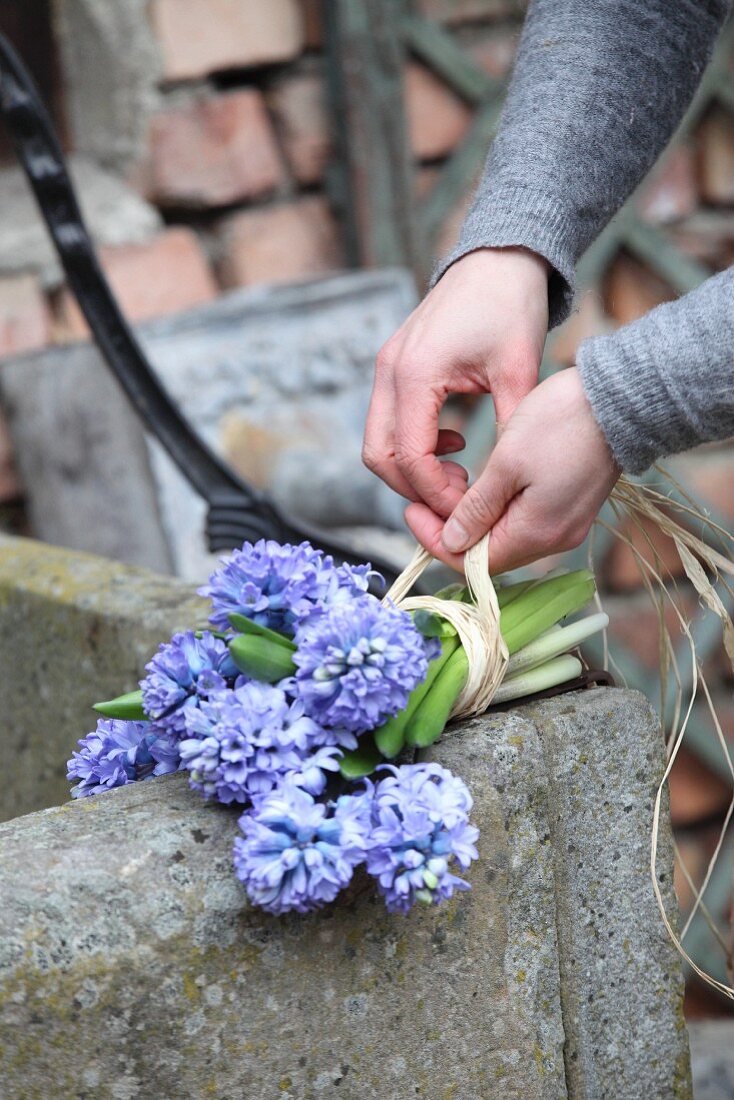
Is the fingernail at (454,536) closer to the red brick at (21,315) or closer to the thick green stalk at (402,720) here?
the thick green stalk at (402,720)

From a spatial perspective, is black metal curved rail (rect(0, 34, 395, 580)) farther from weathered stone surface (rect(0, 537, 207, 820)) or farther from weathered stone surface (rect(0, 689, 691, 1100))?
weathered stone surface (rect(0, 689, 691, 1100))

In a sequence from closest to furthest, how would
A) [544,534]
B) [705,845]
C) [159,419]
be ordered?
1. [544,534]
2. [159,419]
3. [705,845]

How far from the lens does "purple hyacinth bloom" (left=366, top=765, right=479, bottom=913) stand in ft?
2.22

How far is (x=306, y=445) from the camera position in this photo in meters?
2.09

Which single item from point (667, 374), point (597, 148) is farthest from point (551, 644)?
point (597, 148)

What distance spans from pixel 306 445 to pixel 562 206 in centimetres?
118

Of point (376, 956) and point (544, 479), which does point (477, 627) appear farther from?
point (376, 956)

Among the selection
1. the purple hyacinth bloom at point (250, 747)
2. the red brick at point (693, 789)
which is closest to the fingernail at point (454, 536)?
the purple hyacinth bloom at point (250, 747)

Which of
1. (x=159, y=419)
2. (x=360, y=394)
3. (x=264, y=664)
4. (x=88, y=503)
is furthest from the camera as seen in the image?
(x=360, y=394)

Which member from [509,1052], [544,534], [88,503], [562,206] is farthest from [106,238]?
[509,1052]

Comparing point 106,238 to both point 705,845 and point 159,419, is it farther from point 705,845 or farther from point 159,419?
point 705,845

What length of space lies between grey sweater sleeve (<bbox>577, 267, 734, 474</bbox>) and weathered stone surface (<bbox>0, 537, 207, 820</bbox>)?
1.49ft

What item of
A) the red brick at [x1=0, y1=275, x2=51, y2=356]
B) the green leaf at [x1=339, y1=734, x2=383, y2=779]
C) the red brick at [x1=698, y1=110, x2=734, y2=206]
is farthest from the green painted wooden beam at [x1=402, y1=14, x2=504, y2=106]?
the green leaf at [x1=339, y1=734, x2=383, y2=779]

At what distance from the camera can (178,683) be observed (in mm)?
759
